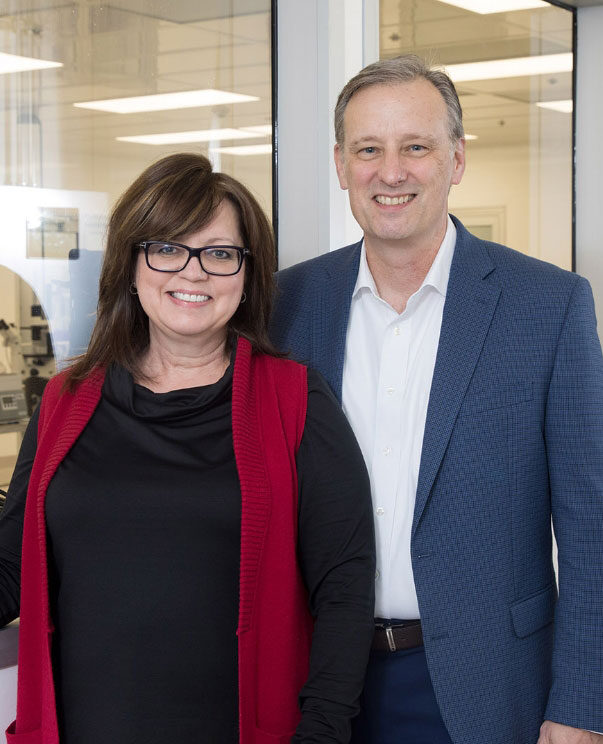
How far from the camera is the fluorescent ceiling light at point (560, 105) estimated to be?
147 inches

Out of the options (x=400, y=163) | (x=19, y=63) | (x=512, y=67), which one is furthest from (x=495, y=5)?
(x=19, y=63)

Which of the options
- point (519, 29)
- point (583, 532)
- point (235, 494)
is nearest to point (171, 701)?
point (235, 494)

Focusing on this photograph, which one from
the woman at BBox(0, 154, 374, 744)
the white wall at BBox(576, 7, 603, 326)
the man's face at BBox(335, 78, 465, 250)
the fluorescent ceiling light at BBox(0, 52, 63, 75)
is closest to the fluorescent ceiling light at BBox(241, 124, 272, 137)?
the fluorescent ceiling light at BBox(0, 52, 63, 75)

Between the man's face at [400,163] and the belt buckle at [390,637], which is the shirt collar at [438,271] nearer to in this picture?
the man's face at [400,163]

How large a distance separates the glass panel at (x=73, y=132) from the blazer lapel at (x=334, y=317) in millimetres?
556

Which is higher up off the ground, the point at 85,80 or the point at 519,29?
the point at 519,29

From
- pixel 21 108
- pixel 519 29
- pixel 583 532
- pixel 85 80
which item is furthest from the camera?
pixel 519 29

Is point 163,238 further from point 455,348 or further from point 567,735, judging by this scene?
point 567,735

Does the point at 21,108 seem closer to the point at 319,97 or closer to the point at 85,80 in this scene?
the point at 85,80

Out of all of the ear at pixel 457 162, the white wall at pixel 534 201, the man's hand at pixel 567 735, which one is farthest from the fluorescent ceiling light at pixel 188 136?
the man's hand at pixel 567 735

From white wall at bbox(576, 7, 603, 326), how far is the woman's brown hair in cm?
224

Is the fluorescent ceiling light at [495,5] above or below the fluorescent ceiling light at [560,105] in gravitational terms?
above

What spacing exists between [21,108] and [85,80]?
20 cm

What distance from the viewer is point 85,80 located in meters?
2.16
